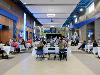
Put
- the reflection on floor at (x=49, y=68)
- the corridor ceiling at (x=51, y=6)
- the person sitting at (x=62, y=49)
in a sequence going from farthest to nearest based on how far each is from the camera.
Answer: the corridor ceiling at (x=51, y=6) → the person sitting at (x=62, y=49) → the reflection on floor at (x=49, y=68)

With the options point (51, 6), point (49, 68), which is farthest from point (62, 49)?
point (51, 6)

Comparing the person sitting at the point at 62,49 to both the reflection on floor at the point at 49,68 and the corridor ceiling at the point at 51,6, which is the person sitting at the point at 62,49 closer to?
the reflection on floor at the point at 49,68

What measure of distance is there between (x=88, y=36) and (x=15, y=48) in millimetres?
16154

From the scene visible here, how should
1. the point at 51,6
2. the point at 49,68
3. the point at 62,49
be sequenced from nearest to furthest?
the point at 49,68, the point at 62,49, the point at 51,6

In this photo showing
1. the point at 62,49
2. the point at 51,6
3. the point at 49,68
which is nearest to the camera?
the point at 49,68

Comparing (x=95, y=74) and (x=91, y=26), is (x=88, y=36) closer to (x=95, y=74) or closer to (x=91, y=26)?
(x=91, y=26)

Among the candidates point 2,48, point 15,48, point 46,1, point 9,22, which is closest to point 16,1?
point 9,22

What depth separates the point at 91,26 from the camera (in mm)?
33750

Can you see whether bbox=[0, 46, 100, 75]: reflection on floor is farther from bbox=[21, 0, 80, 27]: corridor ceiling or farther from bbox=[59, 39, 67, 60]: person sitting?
bbox=[21, 0, 80, 27]: corridor ceiling

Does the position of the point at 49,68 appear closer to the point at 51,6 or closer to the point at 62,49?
the point at 62,49

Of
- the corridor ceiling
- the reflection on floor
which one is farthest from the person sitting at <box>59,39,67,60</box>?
the corridor ceiling

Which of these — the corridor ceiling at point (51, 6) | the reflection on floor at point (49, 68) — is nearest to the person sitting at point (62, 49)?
the reflection on floor at point (49, 68)

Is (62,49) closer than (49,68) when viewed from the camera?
No

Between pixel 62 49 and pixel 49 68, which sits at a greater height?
pixel 62 49
